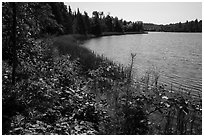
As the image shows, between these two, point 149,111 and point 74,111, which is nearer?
point 74,111

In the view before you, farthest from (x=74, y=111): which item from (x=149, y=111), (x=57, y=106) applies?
(x=149, y=111)

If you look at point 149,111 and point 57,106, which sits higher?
point 57,106

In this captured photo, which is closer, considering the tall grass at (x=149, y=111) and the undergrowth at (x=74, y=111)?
the undergrowth at (x=74, y=111)

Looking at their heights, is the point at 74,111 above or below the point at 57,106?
below

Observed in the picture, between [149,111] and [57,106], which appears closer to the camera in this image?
[57,106]

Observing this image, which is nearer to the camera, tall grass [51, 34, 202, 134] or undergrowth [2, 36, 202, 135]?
undergrowth [2, 36, 202, 135]

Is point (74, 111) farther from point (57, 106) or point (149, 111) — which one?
point (149, 111)

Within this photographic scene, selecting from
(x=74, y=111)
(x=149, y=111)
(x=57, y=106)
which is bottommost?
(x=149, y=111)

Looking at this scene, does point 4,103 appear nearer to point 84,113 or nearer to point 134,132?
point 84,113

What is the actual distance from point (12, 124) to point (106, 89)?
17.2 ft

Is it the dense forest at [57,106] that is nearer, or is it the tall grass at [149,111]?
the dense forest at [57,106]

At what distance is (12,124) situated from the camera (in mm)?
5520

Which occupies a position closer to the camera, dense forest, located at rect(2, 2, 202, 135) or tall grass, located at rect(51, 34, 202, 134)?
dense forest, located at rect(2, 2, 202, 135)

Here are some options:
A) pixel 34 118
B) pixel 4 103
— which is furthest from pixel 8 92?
pixel 34 118
